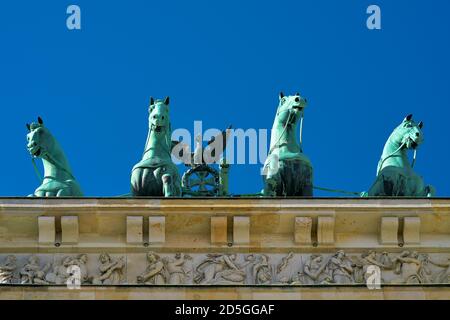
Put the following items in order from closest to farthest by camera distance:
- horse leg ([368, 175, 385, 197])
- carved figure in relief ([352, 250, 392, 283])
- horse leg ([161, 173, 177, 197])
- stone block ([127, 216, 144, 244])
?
carved figure in relief ([352, 250, 392, 283])
stone block ([127, 216, 144, 244])
horse leg ([161, 173, 177, 197])
horse leg ([368, 175, 385, 197])

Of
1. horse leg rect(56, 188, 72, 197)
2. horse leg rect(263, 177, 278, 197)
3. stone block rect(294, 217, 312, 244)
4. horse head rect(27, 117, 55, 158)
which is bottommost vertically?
stone block rect(294, 217, 312, 244)

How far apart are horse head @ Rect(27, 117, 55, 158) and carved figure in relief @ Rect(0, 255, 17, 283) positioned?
1859 millimetres

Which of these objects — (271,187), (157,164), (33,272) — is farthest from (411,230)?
(33,272)

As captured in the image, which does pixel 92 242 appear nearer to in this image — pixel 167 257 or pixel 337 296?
pixel 167 257

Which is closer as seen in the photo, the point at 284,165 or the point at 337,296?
the point at 337,296

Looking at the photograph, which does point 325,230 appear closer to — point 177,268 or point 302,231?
point 302,231

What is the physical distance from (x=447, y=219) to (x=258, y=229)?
7.45ft

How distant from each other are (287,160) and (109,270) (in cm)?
278

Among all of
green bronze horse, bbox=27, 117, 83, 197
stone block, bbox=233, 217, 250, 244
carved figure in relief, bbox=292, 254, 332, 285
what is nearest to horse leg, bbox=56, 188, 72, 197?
green bronze horse, bbox=27, 117, 83, 197

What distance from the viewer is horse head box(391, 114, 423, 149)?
105 feet

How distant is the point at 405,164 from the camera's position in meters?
32.0

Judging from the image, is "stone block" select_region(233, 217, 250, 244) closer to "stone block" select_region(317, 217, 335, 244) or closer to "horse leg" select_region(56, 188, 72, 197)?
"stone block" select_region(317, 217, 335, 244)

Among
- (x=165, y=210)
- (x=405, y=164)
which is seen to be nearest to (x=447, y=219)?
(x=405, y=164)
